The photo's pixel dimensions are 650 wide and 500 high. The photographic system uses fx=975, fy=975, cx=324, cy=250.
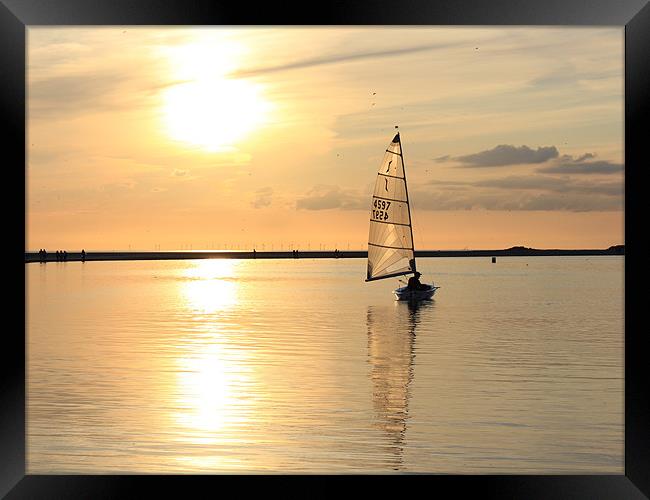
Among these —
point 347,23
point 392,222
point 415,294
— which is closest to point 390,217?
point 392,222

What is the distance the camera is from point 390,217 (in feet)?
162

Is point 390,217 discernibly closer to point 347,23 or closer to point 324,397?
point 324,397

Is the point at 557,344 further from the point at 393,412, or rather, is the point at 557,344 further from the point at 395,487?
the point at 395,487

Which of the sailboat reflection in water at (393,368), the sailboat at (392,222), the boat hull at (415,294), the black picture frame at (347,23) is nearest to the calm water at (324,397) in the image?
the sailboat reflection in water at (393,368)

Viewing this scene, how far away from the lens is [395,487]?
20.4 feet

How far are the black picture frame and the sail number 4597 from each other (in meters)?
42.5

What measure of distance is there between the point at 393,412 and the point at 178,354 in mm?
11250

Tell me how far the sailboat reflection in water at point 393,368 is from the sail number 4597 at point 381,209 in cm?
540

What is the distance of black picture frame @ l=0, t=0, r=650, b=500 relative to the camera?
20.5 feet

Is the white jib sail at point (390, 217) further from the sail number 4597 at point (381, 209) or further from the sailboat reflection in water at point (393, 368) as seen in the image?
the sailboat reflection in water at point (393, 368)

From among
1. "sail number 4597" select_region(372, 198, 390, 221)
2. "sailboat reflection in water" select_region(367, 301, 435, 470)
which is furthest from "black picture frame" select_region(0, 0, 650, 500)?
"sail number 4597" select_region(372, 198, 390, 221)

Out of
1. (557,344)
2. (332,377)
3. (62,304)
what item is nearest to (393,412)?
(332,377)

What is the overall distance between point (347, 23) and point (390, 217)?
4316 centimetres

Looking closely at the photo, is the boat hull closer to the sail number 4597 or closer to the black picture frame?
the sail number 4597
